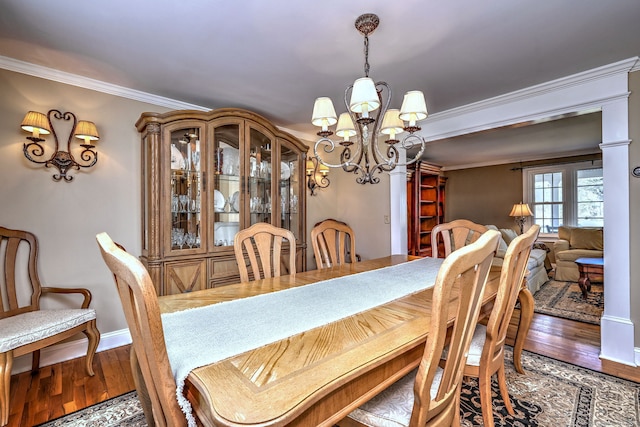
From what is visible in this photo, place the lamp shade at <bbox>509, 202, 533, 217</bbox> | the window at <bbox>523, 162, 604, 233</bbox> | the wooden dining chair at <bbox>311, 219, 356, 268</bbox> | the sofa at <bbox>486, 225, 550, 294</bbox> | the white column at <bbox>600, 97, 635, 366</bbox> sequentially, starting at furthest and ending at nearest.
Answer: the lamp shade at <bbox>509, 202, 533, 217</bbox>
the window at <bbox>523, 162, 604, 233</bbox>
the sofa at <bbox>486, 225, 550, 294</bbox>
the wooden dining chair at <bbox>311, 219, 356, 268</bbox>
the white column at <bbox>600, 97, 635, 366</bbox>

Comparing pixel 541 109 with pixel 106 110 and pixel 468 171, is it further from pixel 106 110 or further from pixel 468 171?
pixel 468 171

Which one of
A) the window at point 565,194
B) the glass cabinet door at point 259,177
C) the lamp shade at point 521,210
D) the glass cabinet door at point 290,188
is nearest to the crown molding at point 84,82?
the glass cabinet door at point 259,177

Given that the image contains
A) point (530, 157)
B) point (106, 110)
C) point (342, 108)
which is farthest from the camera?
point (530, 157)

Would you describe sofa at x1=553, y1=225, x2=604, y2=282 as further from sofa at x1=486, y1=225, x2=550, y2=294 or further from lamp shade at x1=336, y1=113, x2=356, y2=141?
lamp shade at x1=336, y1=113, x2=356, y2=141

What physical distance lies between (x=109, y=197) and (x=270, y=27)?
2.00 meters

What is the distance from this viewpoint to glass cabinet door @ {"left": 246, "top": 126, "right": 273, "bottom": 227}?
2869mm

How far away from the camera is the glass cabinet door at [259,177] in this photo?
2869 millimetres

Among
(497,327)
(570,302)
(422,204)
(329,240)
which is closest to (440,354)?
(497,327)

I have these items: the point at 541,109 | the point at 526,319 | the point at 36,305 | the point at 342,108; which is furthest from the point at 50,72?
the point at 541,109

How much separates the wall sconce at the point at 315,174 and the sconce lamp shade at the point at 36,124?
8.40ft

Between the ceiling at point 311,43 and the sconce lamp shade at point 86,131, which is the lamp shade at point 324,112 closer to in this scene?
the ceiling at point 311,43

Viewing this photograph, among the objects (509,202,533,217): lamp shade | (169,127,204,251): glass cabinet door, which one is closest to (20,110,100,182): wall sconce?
(169,127,204,251): glass cabinet door

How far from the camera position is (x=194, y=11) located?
158 cm

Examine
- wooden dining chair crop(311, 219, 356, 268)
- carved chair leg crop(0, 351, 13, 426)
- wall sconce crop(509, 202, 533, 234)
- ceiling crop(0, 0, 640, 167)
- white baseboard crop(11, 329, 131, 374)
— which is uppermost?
ceiling crop(0, 0, 640, 167)
